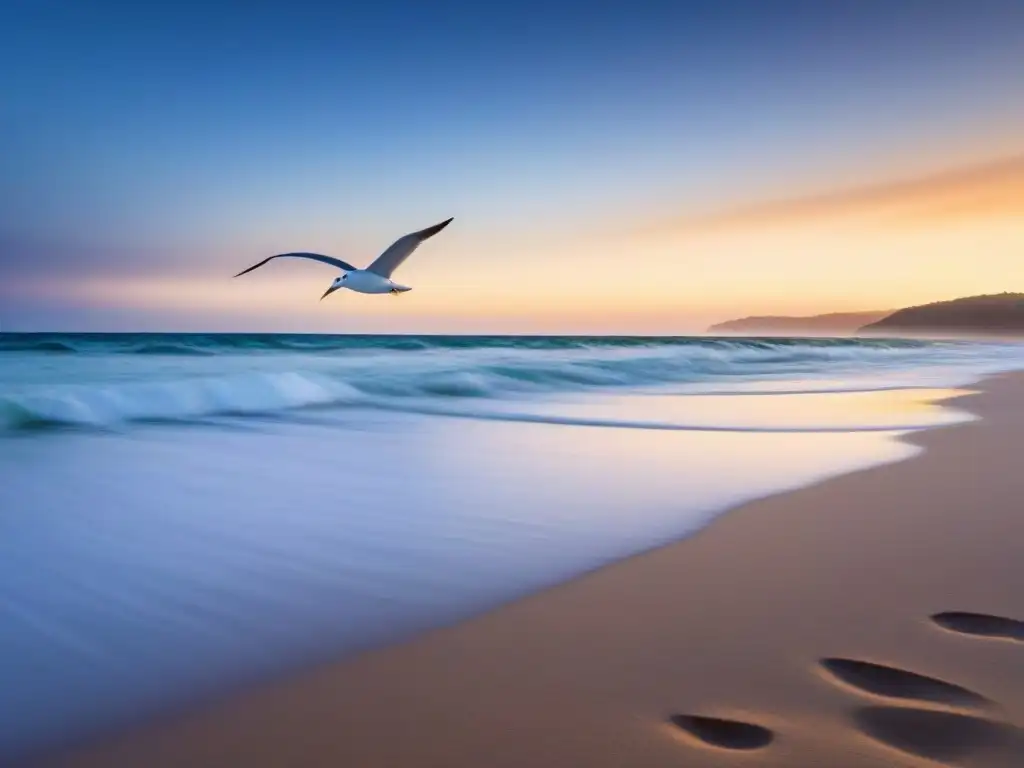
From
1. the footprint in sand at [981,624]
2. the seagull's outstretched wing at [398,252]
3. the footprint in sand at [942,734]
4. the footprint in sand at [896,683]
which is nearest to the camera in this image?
the footprint in sand at [942,734]

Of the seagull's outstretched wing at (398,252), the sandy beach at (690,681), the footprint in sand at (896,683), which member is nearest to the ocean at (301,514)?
the sandy beach at (690,681)

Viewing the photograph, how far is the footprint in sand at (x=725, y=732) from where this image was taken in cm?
204

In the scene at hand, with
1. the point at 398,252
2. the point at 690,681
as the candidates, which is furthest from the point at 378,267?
the point at 690,681

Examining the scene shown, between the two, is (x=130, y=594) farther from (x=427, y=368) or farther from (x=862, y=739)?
(x=427, y=368)

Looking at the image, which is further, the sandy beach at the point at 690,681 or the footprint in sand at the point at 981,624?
the footprint in sand at the point at 981,624

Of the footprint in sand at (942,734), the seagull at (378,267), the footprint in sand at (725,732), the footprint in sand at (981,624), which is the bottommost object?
the footprint in sand at (725,732)

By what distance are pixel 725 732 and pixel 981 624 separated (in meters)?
1.22

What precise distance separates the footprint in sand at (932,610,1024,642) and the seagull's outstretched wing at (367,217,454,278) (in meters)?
6.09

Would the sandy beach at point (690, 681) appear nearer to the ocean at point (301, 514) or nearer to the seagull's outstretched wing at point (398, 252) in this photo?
the ocean at point (301, 514)

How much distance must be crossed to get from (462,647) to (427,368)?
1626 cm

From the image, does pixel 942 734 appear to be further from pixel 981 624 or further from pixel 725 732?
pixel 981 624

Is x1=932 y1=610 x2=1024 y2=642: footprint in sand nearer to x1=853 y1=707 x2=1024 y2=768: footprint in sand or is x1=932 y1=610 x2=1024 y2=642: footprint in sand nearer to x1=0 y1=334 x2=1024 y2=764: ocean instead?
x1=853 y1=707 x2=1024 y2=768: footprint in sand

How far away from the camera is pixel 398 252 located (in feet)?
30.5

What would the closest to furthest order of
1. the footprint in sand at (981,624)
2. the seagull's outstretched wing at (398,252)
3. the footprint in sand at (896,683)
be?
the footprint in sand at (896,683) → the footprint in sand at (981,624) → the seagull's outstretched wing at (398,252)
